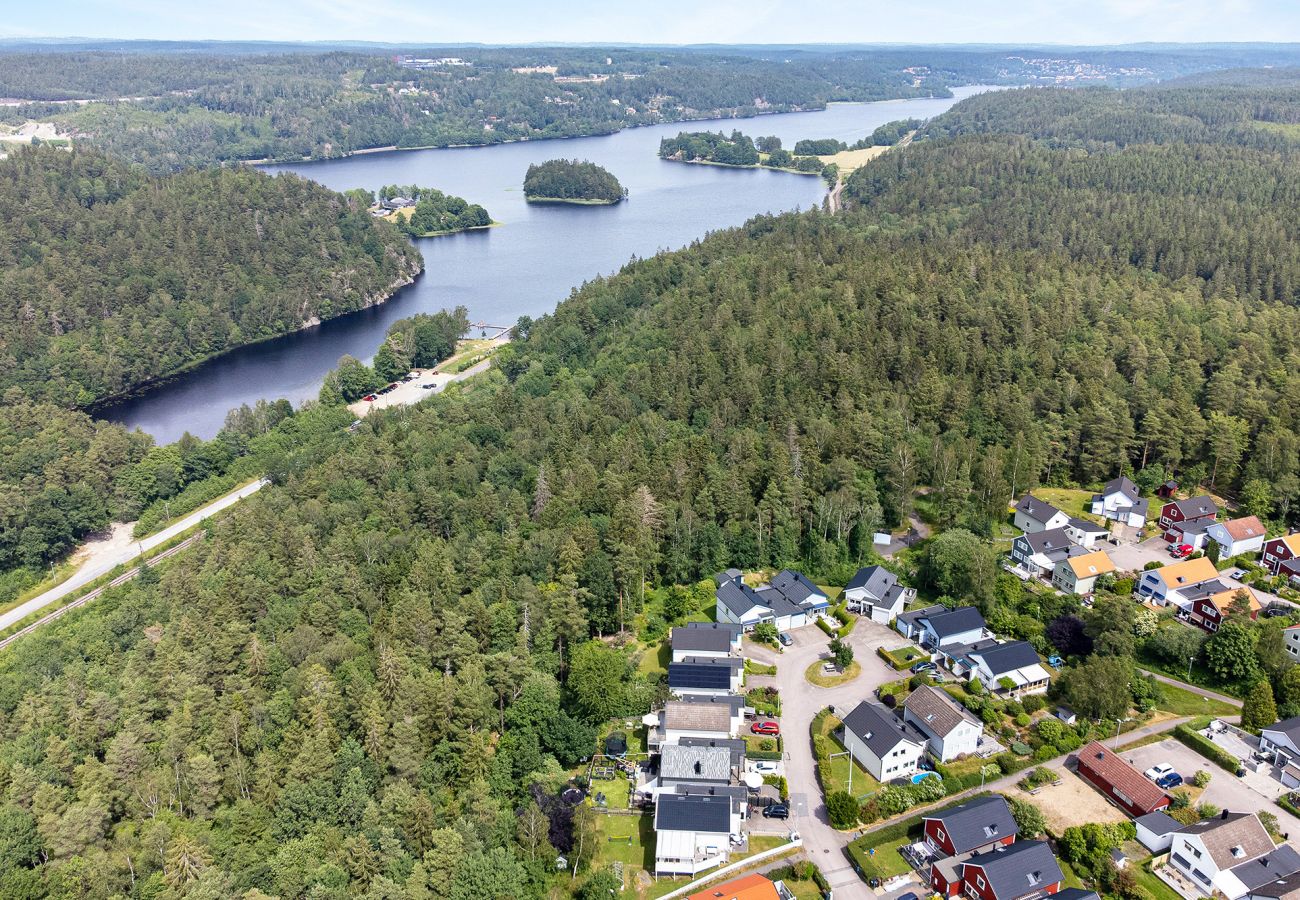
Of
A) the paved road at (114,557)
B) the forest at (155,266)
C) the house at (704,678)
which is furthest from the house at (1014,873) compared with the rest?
the forest at (155,266)

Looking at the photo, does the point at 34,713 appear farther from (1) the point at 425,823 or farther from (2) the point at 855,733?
(2) the point at 855,733

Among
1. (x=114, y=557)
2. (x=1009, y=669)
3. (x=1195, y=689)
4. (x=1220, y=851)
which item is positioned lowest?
(x=114, y=557)

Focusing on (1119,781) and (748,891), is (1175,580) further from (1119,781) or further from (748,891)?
(748,891)

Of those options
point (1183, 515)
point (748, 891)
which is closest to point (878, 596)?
point (1183, 515)

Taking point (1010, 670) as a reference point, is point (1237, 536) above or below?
above

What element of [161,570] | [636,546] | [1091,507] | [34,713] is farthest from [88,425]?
[1091,507]

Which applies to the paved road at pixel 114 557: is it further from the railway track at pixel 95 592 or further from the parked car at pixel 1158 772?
the parked car at pixel 1158 772

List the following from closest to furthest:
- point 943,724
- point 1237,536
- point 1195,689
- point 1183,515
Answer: point 943,724
point 1195,689
point 1237,536
point 1183,515

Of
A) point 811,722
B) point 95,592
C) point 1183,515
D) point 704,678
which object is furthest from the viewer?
point 95,592
